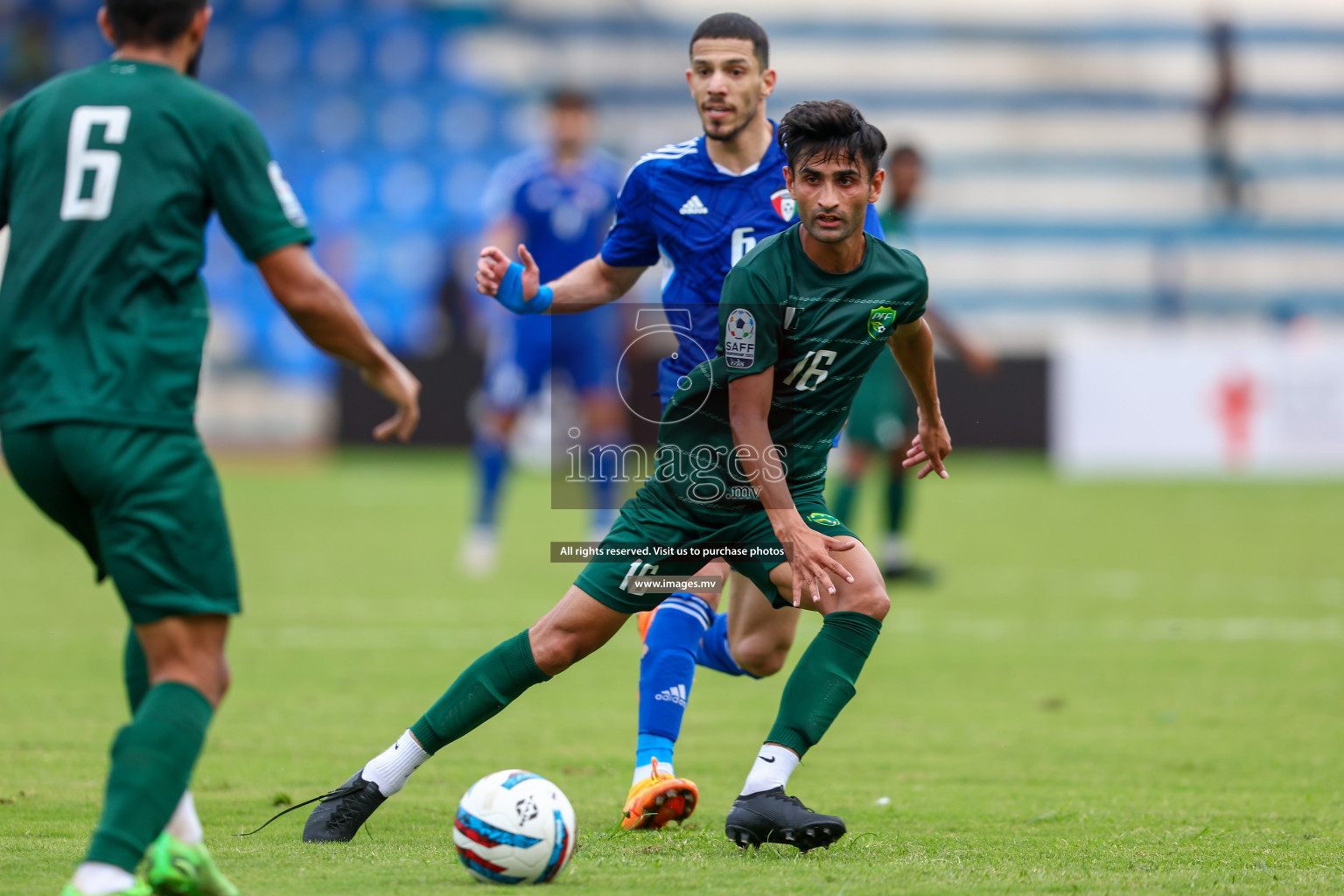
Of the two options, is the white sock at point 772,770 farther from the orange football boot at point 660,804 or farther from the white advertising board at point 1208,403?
the white advertising board at point 1208,403

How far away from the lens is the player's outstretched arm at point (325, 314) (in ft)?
11.0

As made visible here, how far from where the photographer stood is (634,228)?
5152mm

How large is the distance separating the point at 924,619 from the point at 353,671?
3.38 m

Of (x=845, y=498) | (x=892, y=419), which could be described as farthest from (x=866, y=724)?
(x=892, y=419)

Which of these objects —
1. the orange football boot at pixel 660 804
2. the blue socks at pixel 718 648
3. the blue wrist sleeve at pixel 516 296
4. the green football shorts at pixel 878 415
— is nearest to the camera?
the orange football boot at pixel 660 804

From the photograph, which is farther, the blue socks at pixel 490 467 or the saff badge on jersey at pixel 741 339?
the blue socks at pixel 490 467

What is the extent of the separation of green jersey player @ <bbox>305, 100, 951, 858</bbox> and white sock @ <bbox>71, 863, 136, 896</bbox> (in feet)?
3.80

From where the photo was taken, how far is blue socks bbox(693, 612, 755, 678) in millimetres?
5250

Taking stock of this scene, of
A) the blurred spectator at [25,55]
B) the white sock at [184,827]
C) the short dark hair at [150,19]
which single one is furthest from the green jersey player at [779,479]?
the blurred spectator at [25,55]

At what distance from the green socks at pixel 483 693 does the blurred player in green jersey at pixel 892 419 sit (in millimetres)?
6107

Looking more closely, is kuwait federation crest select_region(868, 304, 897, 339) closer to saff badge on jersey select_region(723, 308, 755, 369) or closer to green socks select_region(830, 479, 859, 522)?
saff badge on jersey select_region(723, 308, 755, 369)

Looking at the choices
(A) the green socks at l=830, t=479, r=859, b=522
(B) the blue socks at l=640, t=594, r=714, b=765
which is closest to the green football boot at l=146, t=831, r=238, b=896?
(B) the blue socks at l=640, t=594, r=714, b=765

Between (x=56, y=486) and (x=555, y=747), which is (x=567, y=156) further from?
(x=56, y=486)

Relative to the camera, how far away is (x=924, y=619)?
9.18 meters
